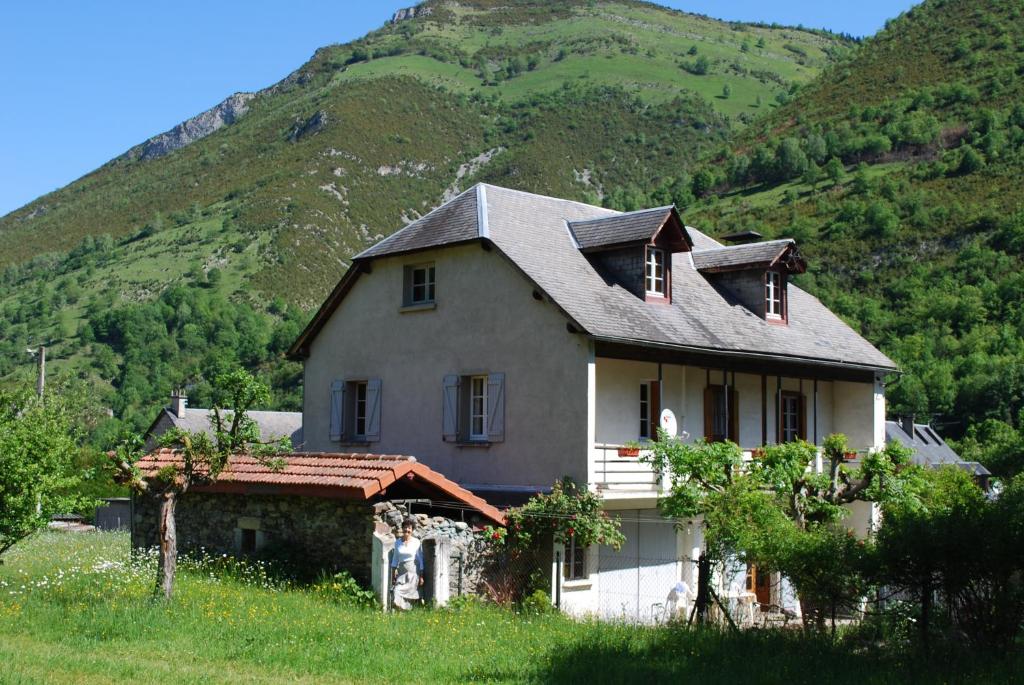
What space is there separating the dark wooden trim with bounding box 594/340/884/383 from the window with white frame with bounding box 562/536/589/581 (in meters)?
3.84

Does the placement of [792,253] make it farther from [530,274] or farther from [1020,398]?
A: [1020,398]

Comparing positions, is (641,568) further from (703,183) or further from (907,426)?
(703,183)

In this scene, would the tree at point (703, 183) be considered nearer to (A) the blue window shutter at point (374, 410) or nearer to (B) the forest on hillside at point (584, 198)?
(B) the forest on hillside at point (584, 198)

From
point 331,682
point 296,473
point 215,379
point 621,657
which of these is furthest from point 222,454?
point 621,657

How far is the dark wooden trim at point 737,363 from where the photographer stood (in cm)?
2272

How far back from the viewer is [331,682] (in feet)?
42.5

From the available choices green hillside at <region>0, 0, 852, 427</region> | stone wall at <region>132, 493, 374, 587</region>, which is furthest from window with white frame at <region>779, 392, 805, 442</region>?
green hillside at <region>0, 0, 852, 427</region>

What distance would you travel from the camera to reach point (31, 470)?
60.7 ft

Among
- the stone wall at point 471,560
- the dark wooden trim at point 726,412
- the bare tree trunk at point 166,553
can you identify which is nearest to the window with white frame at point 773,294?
the dark wooden trim at point 726,412

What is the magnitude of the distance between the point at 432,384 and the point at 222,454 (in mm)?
7775

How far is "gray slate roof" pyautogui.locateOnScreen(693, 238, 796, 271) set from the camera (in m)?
27.5

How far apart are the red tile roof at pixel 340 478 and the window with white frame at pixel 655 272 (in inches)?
278

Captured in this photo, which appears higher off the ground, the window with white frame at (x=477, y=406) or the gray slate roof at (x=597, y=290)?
the gray slate roof at (x=597, y=290)

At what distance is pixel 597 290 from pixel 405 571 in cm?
809
